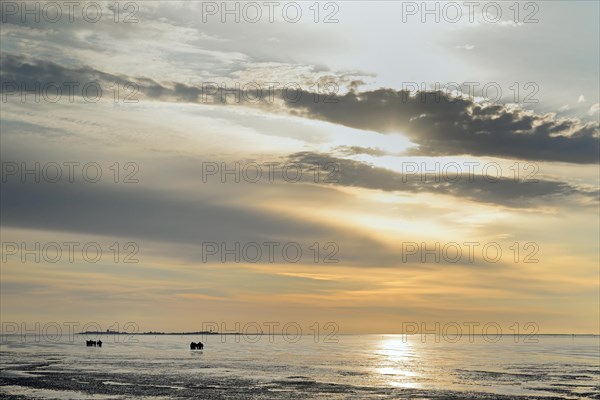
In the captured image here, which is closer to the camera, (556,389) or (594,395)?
(594,395)

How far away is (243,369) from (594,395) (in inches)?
1662

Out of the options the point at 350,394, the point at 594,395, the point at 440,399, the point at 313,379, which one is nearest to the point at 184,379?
the point at 313,379

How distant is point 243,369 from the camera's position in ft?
269

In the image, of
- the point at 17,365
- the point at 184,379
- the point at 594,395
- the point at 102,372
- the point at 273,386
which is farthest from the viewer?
the point at 17,365

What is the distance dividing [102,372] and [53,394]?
23.4m

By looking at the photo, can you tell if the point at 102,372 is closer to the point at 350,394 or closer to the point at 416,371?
the point at 350,394

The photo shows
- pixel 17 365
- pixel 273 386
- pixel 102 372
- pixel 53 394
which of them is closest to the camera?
pixel 53 394

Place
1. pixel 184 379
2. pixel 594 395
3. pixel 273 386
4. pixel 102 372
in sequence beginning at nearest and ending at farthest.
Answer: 1. pixel 594 395
2. pixel 273 386
3. pixel 184 379
4. pixel 102 372

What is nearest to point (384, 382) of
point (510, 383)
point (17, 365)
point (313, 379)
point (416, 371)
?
point (313, 379)

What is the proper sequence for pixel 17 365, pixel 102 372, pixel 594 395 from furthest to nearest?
1. pixel 17 365
2. pixel 102 372
3. pixel 594 395

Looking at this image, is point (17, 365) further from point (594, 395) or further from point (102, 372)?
point (594, 395)

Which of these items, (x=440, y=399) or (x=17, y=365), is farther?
(x=17, y=365)

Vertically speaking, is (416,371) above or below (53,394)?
below

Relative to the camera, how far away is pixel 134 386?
5753 cm
